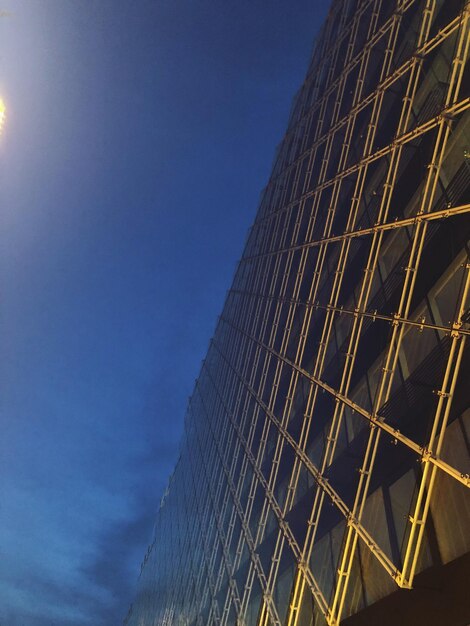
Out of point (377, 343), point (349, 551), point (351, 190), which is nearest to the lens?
point (349, 551)

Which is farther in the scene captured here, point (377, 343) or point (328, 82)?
point (328, 82)

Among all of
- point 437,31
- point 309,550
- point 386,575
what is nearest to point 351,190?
point 437,31

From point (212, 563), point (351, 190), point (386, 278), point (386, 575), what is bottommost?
point (386, 575)

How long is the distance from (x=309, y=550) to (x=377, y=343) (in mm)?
5967

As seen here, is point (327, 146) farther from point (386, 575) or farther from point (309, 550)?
point (386, 575)

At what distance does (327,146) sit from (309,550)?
61.0 feet

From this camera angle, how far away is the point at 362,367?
15734 millimetres

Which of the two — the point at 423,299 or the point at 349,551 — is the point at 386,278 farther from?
the point at 349,551

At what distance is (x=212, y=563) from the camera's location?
30719 millimetres

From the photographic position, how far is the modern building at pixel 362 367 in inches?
383

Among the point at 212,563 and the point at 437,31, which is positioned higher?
the point at 437,31

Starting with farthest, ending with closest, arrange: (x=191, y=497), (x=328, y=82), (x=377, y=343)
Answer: (x=191, y=497) → (x=328, y=82) → (x=377, y=343)

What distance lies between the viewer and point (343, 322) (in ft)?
62.5

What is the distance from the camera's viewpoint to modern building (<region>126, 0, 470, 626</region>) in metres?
9.73
